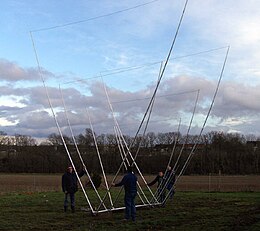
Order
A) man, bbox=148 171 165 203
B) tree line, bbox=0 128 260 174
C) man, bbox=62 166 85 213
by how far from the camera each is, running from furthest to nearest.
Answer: tree line, bbox=0 128 260 174
man, bbox=148 171 165 203
man, bbox=62 166 85 213


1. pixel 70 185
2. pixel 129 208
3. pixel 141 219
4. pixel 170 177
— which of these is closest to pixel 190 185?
pixel 170 177

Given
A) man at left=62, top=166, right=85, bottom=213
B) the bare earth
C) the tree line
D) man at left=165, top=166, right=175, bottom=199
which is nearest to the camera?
man at left=62, top=166, right=85, bottom=213

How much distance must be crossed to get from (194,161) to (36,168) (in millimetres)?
28458

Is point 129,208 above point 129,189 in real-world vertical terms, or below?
below

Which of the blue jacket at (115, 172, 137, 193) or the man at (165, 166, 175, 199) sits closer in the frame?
the blue jacket at (115, 172, 137, 193)

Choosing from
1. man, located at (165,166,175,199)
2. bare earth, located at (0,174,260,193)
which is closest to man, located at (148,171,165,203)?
man, located at (165,166,175,199)

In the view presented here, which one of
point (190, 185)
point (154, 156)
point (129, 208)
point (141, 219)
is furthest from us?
point (154, 156)

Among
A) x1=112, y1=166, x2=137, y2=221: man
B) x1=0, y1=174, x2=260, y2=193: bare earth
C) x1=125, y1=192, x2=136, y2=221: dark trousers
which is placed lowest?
x1=0, y1=174, x2=260, y2=193: bare earth

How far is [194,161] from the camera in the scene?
67.1 meters

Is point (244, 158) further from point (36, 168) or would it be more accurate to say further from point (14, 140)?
point (14, 140)

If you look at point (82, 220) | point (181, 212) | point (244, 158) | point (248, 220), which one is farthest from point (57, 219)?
point (244, 158)

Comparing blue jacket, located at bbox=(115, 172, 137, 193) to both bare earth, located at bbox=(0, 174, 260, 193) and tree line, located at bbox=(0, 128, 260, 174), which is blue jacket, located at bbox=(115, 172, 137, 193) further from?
tree line, located at bbox=(0, 128, 260, 174)

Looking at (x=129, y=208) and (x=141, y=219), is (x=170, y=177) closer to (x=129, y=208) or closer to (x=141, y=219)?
(x=141, y=219)

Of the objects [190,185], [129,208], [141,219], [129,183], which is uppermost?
[129,183]
